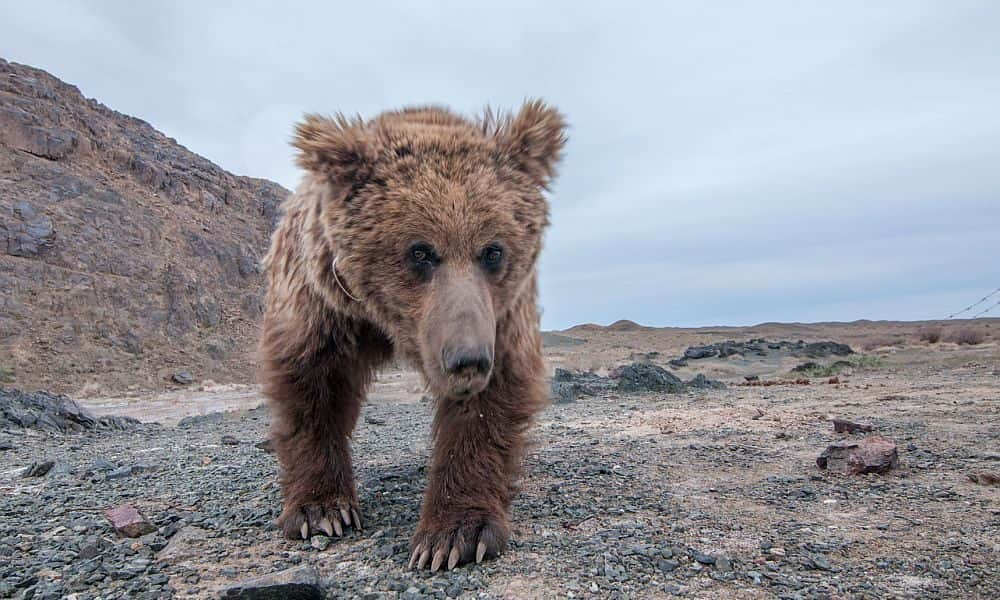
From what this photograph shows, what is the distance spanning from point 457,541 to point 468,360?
854 millimetres

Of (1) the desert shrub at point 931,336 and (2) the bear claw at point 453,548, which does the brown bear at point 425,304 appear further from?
(1) the desert shrub at point 931,336

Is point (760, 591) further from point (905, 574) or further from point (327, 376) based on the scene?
point (327, 376)

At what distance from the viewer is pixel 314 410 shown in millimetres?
3447

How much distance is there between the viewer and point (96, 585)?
260 cm

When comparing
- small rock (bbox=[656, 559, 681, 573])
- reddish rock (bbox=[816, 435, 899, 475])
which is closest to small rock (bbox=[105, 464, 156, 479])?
small rock (bbox=[656, 559, 681, 573])

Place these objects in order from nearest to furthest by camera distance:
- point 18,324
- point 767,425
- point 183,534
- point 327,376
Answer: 1. point 183,534
2. point 327,376
3. point 767,425
4. point 18,324

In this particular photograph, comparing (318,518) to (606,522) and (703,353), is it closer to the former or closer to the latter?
(606,522)

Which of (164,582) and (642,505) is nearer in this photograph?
(164,582)

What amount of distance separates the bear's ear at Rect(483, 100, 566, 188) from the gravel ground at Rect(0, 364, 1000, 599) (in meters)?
1.83

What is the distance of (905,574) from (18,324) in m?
28.1

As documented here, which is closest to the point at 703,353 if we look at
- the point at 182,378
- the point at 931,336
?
the point at 931,336

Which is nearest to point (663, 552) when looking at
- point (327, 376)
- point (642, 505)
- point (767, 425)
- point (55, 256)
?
point (642, 505)

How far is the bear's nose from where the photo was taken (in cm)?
251

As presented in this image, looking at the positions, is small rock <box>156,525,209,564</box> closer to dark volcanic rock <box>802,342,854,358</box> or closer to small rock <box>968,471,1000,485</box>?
small rock <box>968,471,1000,485</box>
